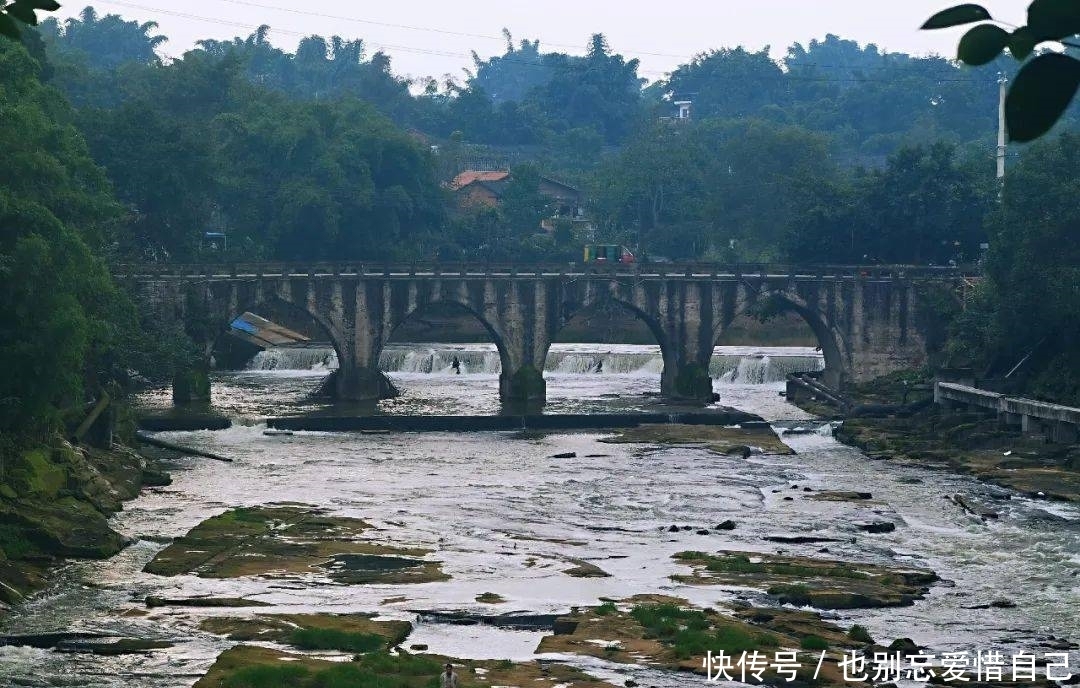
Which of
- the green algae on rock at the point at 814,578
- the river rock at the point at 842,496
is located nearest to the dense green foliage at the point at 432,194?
the river rock at the point at 842,496

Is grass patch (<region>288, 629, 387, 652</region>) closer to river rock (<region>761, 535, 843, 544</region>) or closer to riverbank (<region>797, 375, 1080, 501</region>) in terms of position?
river rock (<region>761, 535, 843, 544</region>)

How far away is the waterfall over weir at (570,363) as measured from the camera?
101 meters

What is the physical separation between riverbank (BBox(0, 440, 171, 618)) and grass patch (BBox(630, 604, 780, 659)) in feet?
45.1

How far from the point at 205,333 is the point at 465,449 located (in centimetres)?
2355

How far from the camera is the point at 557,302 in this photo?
92500 millimetres

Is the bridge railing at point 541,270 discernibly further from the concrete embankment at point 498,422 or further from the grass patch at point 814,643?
the grass patch at point 814,643

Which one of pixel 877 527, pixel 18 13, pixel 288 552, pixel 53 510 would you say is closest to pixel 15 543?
pixel 53 510

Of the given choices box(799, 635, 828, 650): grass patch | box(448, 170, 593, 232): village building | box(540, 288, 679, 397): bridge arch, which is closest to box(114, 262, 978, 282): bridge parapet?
box(540, 288, 679, 397): bridge arch

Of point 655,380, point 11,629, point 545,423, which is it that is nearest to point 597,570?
point 11,629

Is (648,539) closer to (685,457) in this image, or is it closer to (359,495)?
(359,495)

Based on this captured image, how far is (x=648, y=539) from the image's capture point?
48.0 m

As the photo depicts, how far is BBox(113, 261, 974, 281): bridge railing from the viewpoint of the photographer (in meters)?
88.4

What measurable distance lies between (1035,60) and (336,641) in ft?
93.5

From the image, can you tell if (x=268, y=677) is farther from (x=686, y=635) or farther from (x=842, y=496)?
(x=842, y=496)
